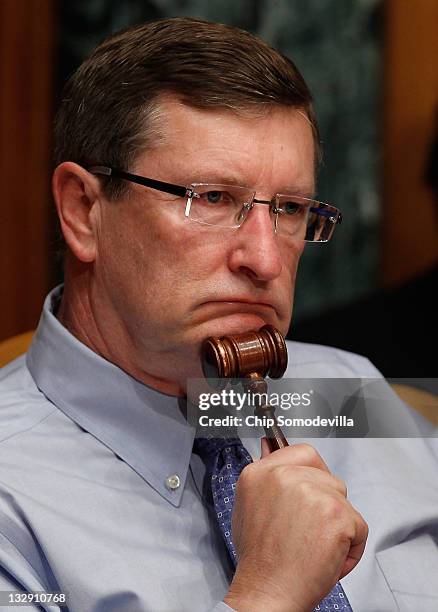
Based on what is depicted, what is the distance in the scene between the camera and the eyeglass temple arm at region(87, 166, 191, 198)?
1283 millimetres

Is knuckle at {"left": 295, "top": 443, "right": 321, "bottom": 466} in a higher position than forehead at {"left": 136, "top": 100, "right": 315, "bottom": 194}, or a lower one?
lower

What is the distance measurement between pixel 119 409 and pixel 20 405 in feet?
0.42

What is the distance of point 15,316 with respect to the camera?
2295 millimetres

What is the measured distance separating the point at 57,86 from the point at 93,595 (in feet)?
4.71

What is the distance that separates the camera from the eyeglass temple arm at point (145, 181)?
50.5 inches

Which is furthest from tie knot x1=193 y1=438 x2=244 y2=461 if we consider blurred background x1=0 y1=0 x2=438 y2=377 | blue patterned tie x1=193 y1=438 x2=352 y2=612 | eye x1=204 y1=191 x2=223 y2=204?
blurred background x1=0 y1=0 x2=438 y2=377

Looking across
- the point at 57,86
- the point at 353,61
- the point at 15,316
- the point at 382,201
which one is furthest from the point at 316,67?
the point at 15,316

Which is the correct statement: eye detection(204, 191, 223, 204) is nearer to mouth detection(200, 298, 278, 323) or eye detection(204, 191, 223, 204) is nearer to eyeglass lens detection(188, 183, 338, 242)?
eyeglass lens detection(188, 183, 338, 242)

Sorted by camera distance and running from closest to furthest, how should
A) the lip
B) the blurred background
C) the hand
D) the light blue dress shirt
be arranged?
the hand → the light blue dress shirt → the lip → the blurred background

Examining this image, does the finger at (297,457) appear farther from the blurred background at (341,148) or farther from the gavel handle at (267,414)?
the blurred background at (341,148)

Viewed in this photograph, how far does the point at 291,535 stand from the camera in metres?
1.08

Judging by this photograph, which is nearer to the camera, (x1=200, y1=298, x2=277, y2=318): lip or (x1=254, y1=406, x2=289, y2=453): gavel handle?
(x1=254, y1=406, x2=289, y2=453): gavel handle

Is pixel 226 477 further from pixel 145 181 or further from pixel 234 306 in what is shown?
pixel 145 181

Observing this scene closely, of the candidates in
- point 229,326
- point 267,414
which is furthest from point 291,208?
point 267,414
